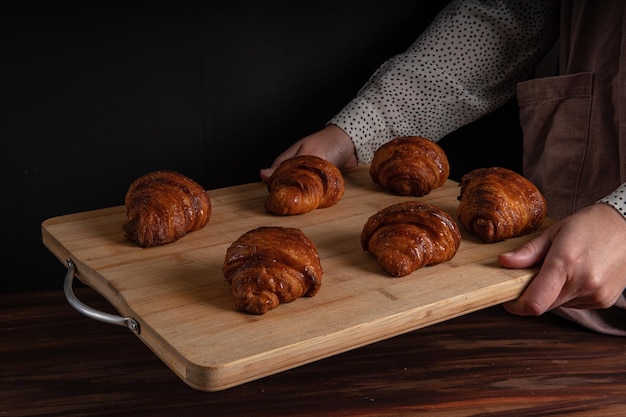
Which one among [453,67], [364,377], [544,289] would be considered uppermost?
[453,67]

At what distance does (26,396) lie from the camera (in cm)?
137

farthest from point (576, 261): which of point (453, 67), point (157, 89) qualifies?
point (157, 89)

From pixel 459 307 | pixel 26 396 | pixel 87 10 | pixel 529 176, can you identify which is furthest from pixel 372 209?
pixel 87 10

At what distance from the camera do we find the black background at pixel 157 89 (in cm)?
190

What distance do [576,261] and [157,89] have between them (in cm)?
114

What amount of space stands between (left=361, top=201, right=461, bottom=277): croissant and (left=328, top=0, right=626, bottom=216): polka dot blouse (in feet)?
1.81

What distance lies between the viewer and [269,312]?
3.79 feet

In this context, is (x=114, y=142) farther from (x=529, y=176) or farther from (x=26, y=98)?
(x=529, y=176)

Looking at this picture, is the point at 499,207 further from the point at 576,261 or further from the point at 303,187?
the point at 303,187

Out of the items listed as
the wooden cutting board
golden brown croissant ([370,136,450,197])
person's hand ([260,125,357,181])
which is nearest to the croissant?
the wooden cutting board

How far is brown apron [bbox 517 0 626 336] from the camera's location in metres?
1.70

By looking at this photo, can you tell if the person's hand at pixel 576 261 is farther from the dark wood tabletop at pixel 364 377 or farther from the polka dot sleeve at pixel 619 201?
the dark wood tabletop at pixel 364 377

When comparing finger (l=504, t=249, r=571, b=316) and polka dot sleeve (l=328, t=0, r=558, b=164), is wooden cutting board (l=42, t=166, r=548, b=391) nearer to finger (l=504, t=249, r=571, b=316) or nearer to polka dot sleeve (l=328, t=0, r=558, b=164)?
finger (l=504, t=249, r=571, b=316)

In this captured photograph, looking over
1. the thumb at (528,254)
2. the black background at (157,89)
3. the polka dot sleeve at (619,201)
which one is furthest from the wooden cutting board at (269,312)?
the black background at (157,89)
